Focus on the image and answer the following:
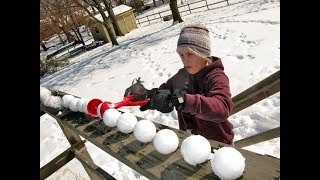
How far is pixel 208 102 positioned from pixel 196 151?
2.10 ft

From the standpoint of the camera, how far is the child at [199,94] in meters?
1.96

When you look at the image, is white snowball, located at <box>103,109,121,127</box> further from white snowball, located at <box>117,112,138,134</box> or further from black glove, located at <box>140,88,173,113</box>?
black glove, located at <box>140,88,173,113</box>

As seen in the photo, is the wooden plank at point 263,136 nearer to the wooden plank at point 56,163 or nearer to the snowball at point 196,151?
the snowball at point 196,151

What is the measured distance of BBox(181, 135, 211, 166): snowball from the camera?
4.74ft

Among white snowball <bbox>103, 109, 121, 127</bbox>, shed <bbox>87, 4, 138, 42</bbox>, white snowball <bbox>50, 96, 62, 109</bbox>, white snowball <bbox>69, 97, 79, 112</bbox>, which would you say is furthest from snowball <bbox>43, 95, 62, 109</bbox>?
shed <bbox>87, 4, 138, 42</bbox>

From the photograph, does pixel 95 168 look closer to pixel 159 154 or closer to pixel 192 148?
pixel 159 154

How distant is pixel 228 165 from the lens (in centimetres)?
127

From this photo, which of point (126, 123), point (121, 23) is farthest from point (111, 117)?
point (121, 23)

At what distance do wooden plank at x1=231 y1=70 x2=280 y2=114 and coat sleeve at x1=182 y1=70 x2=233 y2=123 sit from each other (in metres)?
0.30

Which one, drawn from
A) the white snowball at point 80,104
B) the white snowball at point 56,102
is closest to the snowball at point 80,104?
the white snowball at point 80,104
